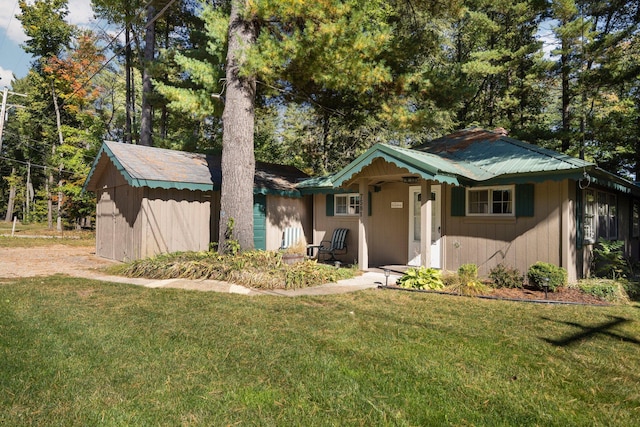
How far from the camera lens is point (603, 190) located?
10.1 metres

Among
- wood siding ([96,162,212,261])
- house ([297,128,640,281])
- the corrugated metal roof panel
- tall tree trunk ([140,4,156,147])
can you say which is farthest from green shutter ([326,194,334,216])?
tall tree trunk ([140,4,156,147])

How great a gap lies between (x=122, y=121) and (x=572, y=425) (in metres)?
31.4

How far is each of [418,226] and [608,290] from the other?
4350 mm

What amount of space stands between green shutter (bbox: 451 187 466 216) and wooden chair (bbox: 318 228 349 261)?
3.61 metres

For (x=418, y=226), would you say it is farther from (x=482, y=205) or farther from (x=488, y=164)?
(x=488, y=164)

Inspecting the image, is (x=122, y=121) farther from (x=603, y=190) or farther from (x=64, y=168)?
(x=603, y=190)

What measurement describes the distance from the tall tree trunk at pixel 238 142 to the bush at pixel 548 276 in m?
6.50

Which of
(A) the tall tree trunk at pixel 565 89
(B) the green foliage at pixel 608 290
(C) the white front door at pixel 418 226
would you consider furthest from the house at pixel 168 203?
(A) the tall tree trunk at pixel 565 89

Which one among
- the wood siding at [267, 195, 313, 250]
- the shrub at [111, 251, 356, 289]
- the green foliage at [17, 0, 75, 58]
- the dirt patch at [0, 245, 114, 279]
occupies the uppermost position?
the green foliage at [17, 0, 75, 58]

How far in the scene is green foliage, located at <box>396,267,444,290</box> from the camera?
26.3 ft

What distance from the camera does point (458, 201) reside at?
31.1ft

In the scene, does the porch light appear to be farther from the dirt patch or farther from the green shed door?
the dirt patch

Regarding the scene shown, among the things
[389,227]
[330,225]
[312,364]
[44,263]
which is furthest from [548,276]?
[44,263]

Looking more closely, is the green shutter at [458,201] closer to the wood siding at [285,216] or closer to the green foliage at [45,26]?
the wood siding at [285,216]
